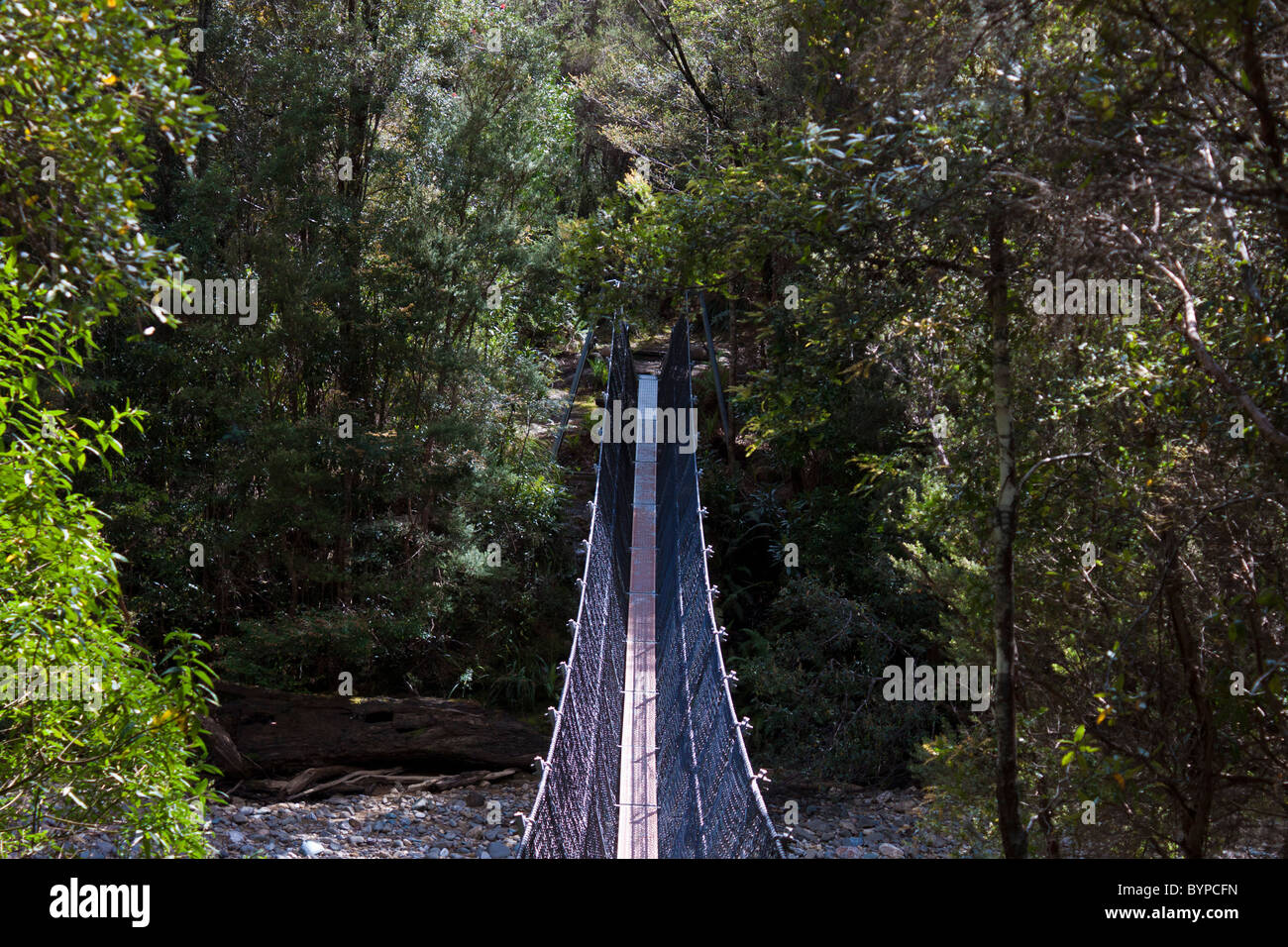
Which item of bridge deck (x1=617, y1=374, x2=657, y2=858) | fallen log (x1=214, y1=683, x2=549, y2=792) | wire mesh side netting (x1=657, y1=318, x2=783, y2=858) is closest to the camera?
wire mesh side netting (x1=657, y1=318, x2=783, y2=858)

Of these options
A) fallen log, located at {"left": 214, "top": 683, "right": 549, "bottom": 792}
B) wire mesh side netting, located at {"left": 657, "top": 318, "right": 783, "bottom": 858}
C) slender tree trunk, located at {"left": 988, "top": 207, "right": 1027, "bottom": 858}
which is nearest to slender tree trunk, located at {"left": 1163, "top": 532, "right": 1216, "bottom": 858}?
slender tree trunk, located at {"left": 988, "top": 207, "right": 1027, "bottom": 858}

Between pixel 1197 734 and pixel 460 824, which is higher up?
pixel 1197 734

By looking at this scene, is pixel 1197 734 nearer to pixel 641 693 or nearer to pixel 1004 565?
pixel 1004 565

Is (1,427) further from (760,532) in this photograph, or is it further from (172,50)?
(760,532)

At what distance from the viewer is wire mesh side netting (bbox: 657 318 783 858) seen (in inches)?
116

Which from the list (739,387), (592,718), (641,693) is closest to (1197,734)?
(592,718)

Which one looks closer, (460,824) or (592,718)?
(592,718)

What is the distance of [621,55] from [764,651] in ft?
19.0

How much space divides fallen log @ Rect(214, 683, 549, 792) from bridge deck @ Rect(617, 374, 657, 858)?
1103 mm

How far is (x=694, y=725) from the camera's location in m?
3.79

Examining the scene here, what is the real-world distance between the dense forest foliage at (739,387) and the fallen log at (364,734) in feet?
0.85

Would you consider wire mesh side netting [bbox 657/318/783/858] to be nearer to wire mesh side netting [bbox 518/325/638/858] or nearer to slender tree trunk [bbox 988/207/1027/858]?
wire mesh side netting [bbox 518/325/638/858]

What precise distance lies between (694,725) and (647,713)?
0.66 metres
